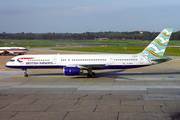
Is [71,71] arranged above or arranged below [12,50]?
above

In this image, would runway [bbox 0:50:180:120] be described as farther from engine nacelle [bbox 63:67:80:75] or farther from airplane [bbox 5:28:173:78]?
airplane [bbox 5:28:173:78]

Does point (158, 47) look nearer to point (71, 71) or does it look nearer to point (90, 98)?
point (71, 71)

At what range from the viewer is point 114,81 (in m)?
28.9

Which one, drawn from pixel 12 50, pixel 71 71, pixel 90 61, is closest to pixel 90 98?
pixel 71 71

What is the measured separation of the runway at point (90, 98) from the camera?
16359 millimetres

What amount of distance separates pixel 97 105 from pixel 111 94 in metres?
4.04

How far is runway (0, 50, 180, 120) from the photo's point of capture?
16.4 meters

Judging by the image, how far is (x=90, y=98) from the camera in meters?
20.8

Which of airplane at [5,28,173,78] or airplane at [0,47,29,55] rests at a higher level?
airplane at [5,28,173,78]

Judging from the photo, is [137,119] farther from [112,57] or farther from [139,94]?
[112,57]

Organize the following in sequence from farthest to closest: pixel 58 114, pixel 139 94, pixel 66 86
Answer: pixel 66 86 < pixel 139 94 < pixel 58 114

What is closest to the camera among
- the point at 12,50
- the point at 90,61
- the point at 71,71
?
the point at 71,71

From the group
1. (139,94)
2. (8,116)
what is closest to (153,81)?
(139,94)

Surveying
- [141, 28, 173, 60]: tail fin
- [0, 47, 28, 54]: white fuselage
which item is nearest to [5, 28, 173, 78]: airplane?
[141, 28, 173, 60]: tail fin
